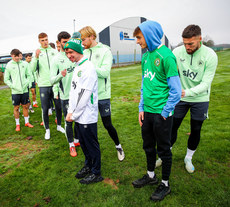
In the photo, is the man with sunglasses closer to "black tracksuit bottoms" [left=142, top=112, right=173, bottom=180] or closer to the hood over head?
"black tracksuit bottoms" [left=142, top=112, right=173, bottom=180]

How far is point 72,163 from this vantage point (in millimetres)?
3779

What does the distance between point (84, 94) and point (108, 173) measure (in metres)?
1.68

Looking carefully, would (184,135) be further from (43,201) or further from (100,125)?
(43,201)

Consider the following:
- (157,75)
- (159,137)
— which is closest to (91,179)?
(159,137)

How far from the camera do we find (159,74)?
2342mm

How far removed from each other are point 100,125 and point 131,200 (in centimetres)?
339

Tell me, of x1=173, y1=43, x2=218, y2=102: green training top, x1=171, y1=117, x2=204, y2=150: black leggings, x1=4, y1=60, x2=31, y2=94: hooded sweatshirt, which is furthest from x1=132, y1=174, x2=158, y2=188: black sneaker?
x1=4, y1=60, x2=31, y2=94: hooded sweatshirt

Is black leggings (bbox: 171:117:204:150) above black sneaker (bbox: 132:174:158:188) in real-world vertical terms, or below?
above

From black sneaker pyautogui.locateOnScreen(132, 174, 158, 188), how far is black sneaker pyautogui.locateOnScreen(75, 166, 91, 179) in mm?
923

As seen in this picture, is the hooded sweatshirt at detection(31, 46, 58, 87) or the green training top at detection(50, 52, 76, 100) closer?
the green training top at detection(50, 52, 76, 100)

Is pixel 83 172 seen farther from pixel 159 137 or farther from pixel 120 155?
pixel 159 137

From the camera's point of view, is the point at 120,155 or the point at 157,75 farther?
the point at 120,155

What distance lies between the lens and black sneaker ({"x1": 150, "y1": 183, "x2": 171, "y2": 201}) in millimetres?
2664

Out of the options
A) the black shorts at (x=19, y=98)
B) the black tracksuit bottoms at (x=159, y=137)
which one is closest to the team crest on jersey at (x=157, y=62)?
the black tracksuit bottoms at (x=159, y=137)
